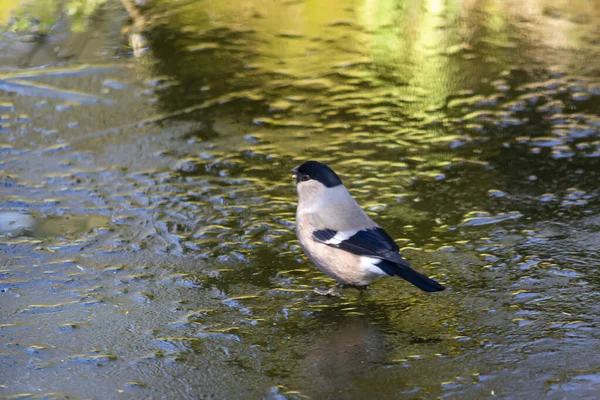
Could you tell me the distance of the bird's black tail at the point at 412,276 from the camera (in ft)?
14.2

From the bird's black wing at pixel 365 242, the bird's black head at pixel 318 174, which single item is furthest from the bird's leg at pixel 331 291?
the bird's black head at pixel 318 174

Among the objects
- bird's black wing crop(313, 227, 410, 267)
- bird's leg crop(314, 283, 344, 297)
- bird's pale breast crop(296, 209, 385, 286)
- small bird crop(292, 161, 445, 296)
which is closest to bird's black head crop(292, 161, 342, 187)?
small bird crop(292, 161, 445, 296)

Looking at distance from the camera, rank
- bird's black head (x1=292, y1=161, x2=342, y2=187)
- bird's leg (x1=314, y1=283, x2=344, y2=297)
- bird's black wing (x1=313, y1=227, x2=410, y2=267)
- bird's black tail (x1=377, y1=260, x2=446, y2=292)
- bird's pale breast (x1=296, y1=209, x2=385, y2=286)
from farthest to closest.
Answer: bird's black head (x1=292, y1=161, x2=342, y2=187) < bird's leg (x1=314, y1=283, x2=344, y2=297) < bird's pale breast (x1=296, y1=209, x2=385, y2=286) < bird's black wing (x1=313, y1=227, x2=410, y2=267) < bird's black tail (x1=377, y1=260, x2=446, y2=292)

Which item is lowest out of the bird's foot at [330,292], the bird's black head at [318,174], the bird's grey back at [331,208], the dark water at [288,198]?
the bird's foot at [330,292]

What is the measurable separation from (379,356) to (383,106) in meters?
4.12

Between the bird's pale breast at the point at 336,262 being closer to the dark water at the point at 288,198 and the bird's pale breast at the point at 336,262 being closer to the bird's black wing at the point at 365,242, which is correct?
the bird's black wing at the point at 365,242

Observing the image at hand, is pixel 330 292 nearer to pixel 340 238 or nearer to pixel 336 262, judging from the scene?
pixel 336 262

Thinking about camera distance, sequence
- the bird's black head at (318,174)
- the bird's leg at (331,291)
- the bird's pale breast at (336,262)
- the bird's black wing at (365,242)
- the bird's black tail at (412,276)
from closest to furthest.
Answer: the bird's black tail at (412,276), the bird's black wing at (365,242), the bird's pale breast at (336,262), the bird's leg at (331,291), the bird's black head at (318,174)

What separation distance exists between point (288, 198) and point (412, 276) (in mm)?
1923

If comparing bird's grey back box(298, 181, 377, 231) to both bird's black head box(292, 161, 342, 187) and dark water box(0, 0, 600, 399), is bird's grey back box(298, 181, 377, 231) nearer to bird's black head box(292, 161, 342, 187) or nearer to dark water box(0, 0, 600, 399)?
bird's black head box(292, 161, 342, 187)

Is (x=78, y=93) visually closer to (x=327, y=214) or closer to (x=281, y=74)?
(x=281, y=74)

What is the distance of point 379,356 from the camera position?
163 inches

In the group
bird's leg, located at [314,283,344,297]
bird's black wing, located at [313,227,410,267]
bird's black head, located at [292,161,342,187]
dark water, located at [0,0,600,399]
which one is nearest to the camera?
dark water, located at [0,0,600,399]

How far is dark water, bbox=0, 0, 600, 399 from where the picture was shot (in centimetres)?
409
